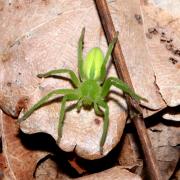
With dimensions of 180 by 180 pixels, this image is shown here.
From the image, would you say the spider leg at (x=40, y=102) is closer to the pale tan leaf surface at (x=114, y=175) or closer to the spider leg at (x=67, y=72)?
the spider leg at (x=67, y=72)

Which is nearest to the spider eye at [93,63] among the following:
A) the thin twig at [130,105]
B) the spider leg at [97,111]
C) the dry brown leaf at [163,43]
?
the thin twig at [130,105]

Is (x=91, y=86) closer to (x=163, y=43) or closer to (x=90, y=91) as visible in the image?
(x=90, y=91)

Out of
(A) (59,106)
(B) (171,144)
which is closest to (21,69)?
(A) (59,106)

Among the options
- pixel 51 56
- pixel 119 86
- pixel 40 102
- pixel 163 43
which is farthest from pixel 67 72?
pixel 163 43

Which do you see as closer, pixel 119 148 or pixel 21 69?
pixel 21 69

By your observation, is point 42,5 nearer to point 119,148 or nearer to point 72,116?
point 72,116

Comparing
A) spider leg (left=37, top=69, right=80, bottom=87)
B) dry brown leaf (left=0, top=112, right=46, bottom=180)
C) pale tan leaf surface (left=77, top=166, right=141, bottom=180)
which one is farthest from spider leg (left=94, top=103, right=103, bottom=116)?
dry brown leaf (left=0, top=112, right=46, bottom=180)

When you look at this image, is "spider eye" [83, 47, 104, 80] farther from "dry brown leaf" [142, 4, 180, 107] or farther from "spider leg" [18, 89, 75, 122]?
"dry brown leaf" [142, 4, 180, 107]

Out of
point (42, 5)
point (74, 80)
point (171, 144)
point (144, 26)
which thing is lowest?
point (171, 144)
